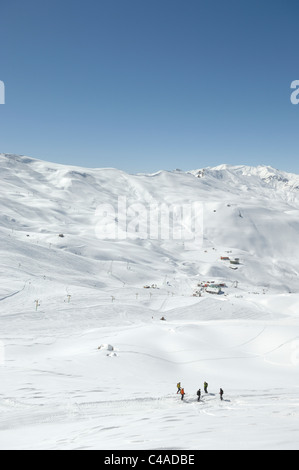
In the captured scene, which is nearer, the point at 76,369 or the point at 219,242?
the point at 76,369

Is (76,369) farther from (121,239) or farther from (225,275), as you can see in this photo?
(121,239)

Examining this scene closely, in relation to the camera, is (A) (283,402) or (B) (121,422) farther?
(A) (283,402)

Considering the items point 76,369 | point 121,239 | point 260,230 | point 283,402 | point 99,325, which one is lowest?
point 283,402

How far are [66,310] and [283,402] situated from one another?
36.6m

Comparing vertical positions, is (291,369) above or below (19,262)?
below

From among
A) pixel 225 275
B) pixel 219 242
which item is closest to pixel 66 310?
pixel 225 275

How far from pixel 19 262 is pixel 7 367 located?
5051cm

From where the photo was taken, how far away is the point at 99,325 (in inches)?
1884

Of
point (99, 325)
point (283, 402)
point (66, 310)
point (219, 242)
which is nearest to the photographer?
point (283, 402)

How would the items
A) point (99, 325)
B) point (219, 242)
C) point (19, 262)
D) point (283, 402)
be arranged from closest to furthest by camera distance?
point (283, 402)
point (99, 325)
point (19, 262)
point (219, 242)

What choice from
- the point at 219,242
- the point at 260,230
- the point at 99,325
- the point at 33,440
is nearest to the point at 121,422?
the point at 33,440

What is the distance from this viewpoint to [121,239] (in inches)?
5315
